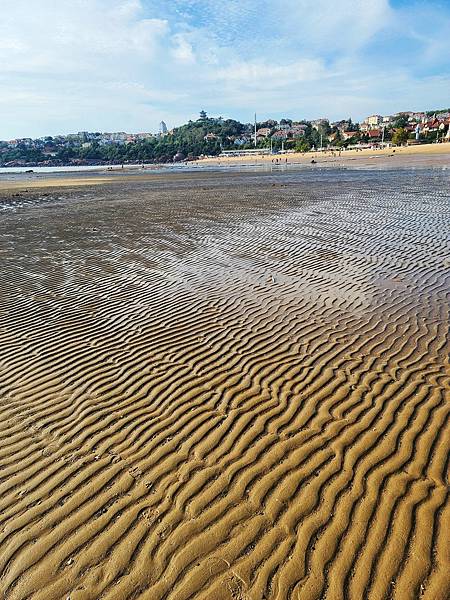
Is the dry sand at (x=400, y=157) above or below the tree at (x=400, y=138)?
below

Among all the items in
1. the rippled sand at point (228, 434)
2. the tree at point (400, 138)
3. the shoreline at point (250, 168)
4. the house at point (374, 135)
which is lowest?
the rippled sand at point (228, 434)

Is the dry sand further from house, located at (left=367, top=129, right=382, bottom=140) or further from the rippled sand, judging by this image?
the rippled sand

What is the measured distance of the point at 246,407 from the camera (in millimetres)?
6121

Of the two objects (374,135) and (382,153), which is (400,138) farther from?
(374,135)

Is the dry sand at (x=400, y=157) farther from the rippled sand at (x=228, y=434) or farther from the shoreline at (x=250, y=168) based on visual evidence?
the rippled sand at (x=228, y=434)

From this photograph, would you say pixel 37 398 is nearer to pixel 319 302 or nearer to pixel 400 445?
pixel 400 445

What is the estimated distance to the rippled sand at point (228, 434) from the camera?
12.5 feet

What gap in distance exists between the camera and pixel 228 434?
5.58m

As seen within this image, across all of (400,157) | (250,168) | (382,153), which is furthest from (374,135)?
(250,168)

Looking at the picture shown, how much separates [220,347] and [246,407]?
2113mm

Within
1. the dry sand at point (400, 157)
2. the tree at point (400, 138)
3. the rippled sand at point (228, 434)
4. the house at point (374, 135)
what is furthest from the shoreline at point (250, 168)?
the house at point (374, 135)

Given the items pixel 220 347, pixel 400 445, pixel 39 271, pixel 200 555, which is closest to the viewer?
pixel 200 555

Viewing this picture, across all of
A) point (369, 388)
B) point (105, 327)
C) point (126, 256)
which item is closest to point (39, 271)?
point (126, 256)

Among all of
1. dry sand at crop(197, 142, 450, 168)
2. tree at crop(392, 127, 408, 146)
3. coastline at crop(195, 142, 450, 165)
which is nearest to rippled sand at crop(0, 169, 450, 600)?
dry sand at crop(197, 142, 450, 168)
